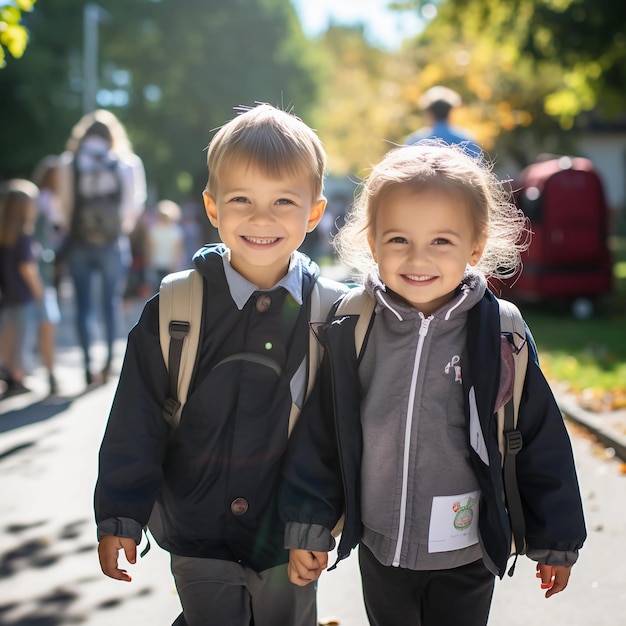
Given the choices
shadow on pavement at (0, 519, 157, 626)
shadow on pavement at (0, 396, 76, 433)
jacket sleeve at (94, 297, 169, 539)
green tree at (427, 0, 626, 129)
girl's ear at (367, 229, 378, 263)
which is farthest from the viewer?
green tree at (427, 0, 626, 129)

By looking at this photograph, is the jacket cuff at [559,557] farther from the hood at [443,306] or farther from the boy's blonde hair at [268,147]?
the boy's blonde hair at [268,147]

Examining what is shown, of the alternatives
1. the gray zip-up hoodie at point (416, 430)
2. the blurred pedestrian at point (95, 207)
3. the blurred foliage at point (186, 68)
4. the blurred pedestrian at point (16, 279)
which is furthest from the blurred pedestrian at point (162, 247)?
the blurred foliage at point (186, 68)

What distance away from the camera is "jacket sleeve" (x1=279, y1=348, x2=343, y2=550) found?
2.52 m

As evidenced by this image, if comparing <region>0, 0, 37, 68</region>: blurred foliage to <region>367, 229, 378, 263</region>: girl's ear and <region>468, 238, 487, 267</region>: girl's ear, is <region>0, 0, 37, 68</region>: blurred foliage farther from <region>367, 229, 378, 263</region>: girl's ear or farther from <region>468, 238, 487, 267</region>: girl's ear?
<region>468, 238, 487, 267</region>: girl's ear

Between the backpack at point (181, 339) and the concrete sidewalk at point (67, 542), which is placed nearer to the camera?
the backpack at point (181, 339)

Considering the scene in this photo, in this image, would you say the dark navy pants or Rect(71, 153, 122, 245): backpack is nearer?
the dark navy pants

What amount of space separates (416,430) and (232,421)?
518mm

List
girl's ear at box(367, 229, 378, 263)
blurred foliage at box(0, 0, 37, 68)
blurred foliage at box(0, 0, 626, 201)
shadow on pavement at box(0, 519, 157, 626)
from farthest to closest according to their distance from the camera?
blurred foliage at box(0, 0, 626, 201), blurred foliage at box(0, 0, 37, 68), shadow on pavement at box(0, 519, 157, 626), girl's ear at box(367, 229, 378, 263)

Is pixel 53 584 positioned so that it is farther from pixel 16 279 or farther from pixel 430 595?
pixel 16 279

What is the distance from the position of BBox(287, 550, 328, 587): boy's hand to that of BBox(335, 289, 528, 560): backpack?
0.53 meters

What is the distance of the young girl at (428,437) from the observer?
2.54m

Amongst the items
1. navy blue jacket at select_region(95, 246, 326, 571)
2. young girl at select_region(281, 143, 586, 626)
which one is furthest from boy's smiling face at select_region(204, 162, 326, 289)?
young girl at select_region(281, 143, 586, 626)

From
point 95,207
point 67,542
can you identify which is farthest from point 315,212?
point 95,207

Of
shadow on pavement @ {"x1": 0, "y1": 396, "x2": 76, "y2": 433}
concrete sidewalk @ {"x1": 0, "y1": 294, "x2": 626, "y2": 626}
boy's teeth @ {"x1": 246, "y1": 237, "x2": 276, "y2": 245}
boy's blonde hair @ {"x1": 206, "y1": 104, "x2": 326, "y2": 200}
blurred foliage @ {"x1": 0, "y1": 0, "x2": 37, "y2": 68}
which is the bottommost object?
shadow on pavement @ {"x1": 0, "y1": 396, "x2": 76, "y2": 433}
